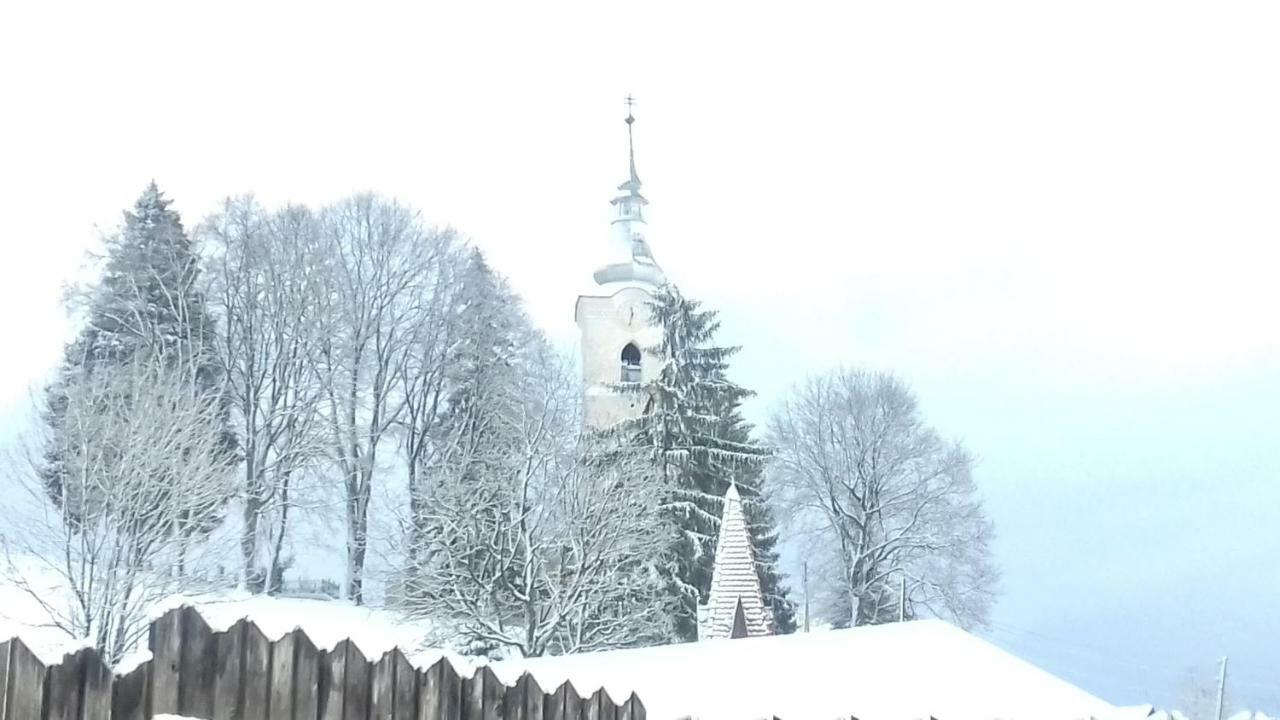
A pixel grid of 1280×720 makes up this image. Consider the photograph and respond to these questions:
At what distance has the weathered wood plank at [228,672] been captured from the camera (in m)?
3.22

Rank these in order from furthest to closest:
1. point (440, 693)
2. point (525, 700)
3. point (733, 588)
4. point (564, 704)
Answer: point (733, 588) → point (564, 704) → point (525, 700) → point (440, 693)

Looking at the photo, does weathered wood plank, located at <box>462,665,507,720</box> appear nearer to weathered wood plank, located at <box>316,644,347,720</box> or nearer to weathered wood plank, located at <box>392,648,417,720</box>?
weathered wood plank, located at <box>392,648,417,720</box>

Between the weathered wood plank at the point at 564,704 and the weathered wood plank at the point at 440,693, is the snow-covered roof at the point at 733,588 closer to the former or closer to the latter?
Answer: the weathered wood plank at the point at 564,704

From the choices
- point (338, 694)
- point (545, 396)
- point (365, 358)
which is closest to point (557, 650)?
point (545, 396)

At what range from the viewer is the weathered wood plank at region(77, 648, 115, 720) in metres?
3.06

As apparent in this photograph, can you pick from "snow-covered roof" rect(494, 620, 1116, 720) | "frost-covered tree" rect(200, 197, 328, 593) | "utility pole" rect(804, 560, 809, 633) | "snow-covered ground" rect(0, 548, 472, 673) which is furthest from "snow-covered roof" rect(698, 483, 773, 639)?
"utility pole" rect(804, 560, 809, 633)

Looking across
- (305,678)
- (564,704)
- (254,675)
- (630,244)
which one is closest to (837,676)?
(564,704)

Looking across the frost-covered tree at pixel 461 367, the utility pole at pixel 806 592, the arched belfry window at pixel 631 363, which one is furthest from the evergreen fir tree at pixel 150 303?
the utility pole at pixel 806 592

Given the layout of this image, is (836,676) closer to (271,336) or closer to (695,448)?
(695,448)

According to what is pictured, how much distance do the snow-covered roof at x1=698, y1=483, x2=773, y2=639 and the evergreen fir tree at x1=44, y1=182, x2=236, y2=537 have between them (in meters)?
17.1

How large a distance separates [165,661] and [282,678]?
34 cm

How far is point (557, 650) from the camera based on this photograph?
25922 mm

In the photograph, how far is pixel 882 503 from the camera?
125ft

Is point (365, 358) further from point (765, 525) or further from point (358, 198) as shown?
point (765, 525)
